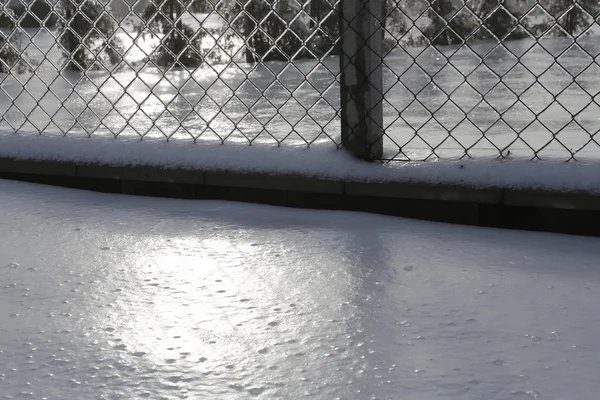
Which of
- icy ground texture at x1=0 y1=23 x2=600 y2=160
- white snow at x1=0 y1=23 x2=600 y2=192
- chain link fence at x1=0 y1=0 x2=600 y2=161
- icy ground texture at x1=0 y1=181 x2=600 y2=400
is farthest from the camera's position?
icy ground texture at x1=0 y1=23 x2=600 y2=160

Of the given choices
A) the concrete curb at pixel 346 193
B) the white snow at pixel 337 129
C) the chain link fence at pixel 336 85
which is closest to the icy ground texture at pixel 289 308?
the concrete curb at pixel 346 193

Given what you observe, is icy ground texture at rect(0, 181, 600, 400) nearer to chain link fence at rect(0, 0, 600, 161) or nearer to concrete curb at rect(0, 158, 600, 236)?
concrete curb at rect(0, 158, 600, 236)

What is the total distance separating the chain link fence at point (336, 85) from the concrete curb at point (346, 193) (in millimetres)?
146

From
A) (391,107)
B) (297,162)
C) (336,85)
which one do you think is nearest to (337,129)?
(391,107)

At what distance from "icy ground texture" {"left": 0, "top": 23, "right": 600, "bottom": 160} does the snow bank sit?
0.07 meters

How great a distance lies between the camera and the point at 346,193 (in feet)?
7.63

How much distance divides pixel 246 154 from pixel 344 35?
0.51 meters

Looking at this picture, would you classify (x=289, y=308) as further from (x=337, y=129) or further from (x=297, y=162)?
(x=337, y=129)

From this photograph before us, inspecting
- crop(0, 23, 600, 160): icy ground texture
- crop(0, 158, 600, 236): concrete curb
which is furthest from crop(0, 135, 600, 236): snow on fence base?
crop(0, 23, 600, 160): icy ground texture

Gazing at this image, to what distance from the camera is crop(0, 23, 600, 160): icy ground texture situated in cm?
264

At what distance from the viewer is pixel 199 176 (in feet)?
8.20

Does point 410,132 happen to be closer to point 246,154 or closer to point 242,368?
point 246,154

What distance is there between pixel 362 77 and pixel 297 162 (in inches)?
13.4

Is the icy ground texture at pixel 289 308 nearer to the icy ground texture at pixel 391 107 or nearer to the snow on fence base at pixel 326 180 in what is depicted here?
the snow on fence base at pixel 326 180
